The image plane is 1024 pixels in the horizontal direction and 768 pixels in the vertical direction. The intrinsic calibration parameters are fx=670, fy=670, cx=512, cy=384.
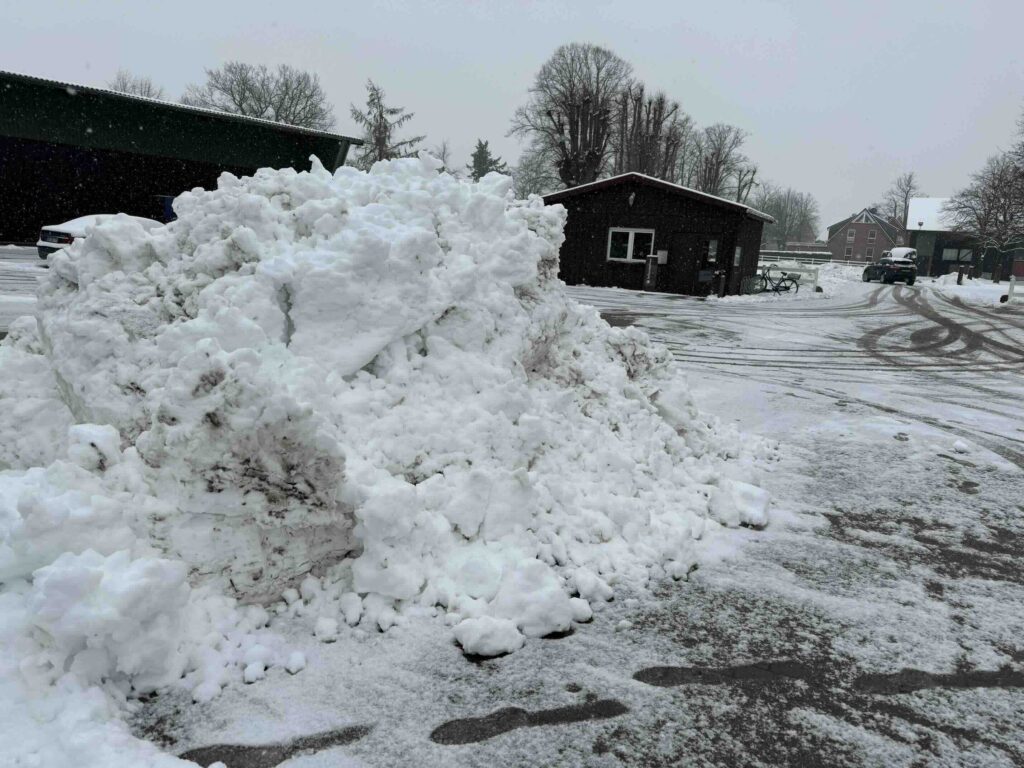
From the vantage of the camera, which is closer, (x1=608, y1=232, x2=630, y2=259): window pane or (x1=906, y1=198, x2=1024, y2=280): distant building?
(x1=608, y1=232, x2=630, y2=259): window pane

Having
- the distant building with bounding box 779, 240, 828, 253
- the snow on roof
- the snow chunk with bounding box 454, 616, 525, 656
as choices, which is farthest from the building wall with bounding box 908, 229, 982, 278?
the snow chunk with bounding box 454, 616, 525, 656

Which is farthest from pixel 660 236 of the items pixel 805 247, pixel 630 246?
pixel 805 247

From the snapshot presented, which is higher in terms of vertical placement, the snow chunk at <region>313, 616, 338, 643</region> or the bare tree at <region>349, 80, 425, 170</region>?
the bare tree at <region>349, 80, 425, 170</region>

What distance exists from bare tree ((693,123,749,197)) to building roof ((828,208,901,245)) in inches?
761

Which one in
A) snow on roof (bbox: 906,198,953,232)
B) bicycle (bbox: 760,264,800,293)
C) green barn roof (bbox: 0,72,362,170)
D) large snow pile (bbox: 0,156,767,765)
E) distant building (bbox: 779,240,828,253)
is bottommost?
large snow pile (bbox: 0,156,767,765)

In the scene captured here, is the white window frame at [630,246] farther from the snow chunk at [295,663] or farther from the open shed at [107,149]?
the snow chunk at [295,663]

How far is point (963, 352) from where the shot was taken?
13.8 metres

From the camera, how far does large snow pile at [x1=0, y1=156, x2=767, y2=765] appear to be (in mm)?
2723

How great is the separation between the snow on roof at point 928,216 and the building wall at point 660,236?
41.1m

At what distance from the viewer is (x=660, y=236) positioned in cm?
2384

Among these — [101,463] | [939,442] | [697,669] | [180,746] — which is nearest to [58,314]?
[101,463]

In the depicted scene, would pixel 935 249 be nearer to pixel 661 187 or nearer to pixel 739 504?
pixel 661 187

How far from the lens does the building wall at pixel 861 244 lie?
7394 centimetres

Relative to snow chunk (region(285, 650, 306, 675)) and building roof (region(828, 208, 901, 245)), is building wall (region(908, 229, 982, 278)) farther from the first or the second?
snow chunk (region(285, 650, 306, 675))
